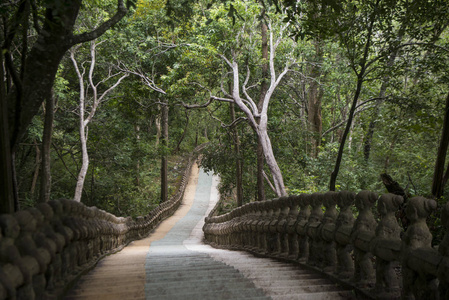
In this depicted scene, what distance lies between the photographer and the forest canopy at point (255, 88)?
29.2 feet

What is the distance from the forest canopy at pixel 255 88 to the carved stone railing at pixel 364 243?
2.78 meters

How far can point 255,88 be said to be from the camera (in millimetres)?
19406

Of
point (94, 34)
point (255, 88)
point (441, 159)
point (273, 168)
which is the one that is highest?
point (255, 88)

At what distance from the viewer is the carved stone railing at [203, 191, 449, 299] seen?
2965mm

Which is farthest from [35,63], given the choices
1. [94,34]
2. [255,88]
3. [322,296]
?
[255,88]

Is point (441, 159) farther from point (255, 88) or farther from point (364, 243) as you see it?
point (255, 88)

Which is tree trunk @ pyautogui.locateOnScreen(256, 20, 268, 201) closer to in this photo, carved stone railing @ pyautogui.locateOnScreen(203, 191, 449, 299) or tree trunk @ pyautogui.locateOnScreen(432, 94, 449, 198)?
carved stone railing @ pyautogui.locateOnScreen(203, 191, 449, 299)

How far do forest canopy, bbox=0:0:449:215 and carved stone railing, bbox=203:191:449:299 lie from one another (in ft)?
9.12

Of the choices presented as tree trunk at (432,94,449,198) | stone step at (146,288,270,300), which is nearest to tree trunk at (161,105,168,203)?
tree trunk at (432,94,449,198)

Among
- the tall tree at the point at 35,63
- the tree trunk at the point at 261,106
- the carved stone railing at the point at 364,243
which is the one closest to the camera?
the carved stone railing at the point at 364,243

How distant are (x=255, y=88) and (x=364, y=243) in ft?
52.3

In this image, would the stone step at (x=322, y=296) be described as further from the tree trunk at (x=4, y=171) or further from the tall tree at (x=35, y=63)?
the tall tree at (x=35, y=63)

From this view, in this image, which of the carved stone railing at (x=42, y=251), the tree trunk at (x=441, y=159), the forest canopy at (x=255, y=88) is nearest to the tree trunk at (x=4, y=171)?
the carved stone railing at (x=42, y=251)

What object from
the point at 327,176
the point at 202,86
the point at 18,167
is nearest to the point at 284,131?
the point at 327,176
